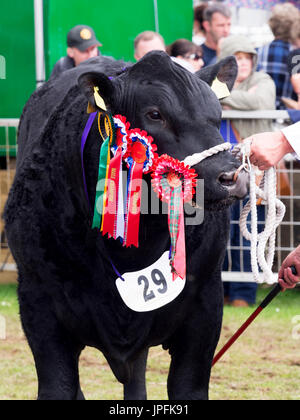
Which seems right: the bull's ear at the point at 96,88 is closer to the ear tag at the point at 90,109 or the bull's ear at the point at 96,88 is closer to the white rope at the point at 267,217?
the ear tag at the point at 90,109

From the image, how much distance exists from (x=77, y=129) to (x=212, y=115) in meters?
0.62

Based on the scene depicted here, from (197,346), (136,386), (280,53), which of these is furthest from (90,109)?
(280,53)

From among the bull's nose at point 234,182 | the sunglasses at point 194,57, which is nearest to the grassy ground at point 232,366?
the bull's nose at point 234,182

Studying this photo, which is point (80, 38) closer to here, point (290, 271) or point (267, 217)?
point (290, 271)

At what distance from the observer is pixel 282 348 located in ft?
18.9

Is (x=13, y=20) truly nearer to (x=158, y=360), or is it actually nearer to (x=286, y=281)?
(x=158, y=360)

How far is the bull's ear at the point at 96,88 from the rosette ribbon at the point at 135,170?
16 cm

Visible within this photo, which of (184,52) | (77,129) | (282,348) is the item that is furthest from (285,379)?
(184,52)

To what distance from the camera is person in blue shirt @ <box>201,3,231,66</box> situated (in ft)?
27.4

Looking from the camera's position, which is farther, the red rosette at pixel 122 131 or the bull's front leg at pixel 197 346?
the bull's front leg at pixel 197 346

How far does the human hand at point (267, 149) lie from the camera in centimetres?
334

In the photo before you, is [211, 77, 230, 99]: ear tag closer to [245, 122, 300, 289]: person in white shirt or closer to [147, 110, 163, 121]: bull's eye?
[245, 122, 300, 289]: person in white shirt

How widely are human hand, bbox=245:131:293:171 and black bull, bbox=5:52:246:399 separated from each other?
0.94ft

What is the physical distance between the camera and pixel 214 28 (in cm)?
841
